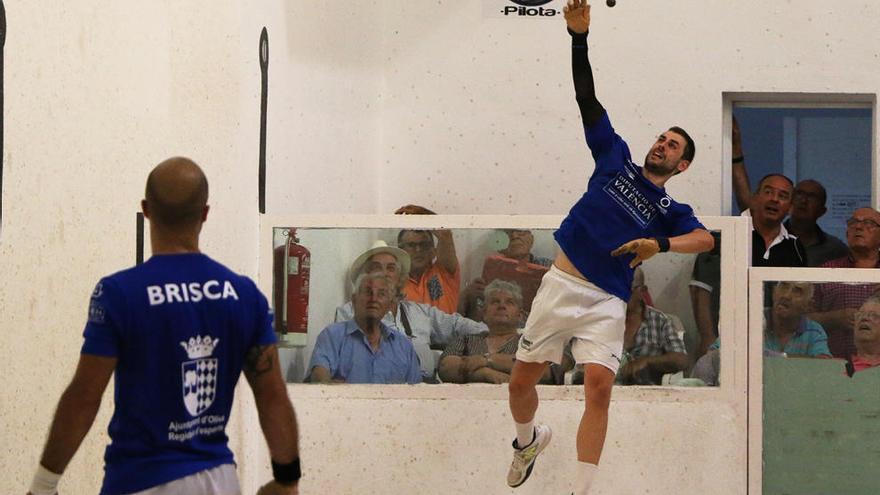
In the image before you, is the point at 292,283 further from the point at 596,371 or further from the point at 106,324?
the point at 106,324

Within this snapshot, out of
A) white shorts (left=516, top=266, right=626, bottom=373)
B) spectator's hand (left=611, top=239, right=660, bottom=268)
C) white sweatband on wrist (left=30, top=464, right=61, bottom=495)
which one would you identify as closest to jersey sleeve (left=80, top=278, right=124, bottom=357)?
white sweatband on wrist (left=30, top=464, right=61, bottom=495)

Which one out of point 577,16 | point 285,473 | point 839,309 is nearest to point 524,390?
point 577,16

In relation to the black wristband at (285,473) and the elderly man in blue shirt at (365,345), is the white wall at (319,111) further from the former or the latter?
the black wristband at (285,473)

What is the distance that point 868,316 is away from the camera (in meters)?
5.71

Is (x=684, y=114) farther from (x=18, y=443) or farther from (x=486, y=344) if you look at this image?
(x=18, y=443)

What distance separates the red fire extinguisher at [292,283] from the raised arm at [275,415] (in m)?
3.04

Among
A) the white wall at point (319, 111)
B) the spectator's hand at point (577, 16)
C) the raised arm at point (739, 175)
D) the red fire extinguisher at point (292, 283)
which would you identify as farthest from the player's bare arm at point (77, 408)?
the raised arm at point (739, 175)

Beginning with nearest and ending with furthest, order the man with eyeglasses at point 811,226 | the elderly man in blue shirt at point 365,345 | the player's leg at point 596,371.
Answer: the player's leg at point 596,371
the elderly man in blue shirt at point 365,345
the man with eyeglasses at point 811,226

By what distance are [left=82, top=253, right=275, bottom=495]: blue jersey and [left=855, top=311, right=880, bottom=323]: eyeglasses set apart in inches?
145

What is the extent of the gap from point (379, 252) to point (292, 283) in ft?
1.31

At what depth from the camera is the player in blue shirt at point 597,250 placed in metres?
4.89

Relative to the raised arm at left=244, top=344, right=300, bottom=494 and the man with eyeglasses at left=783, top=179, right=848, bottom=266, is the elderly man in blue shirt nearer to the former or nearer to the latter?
the man with eyeglasses at left=783, top=179, right=848, bottom=266

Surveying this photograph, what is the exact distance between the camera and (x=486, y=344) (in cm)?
576

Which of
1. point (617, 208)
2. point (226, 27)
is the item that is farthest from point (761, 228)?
point (226, 27)
